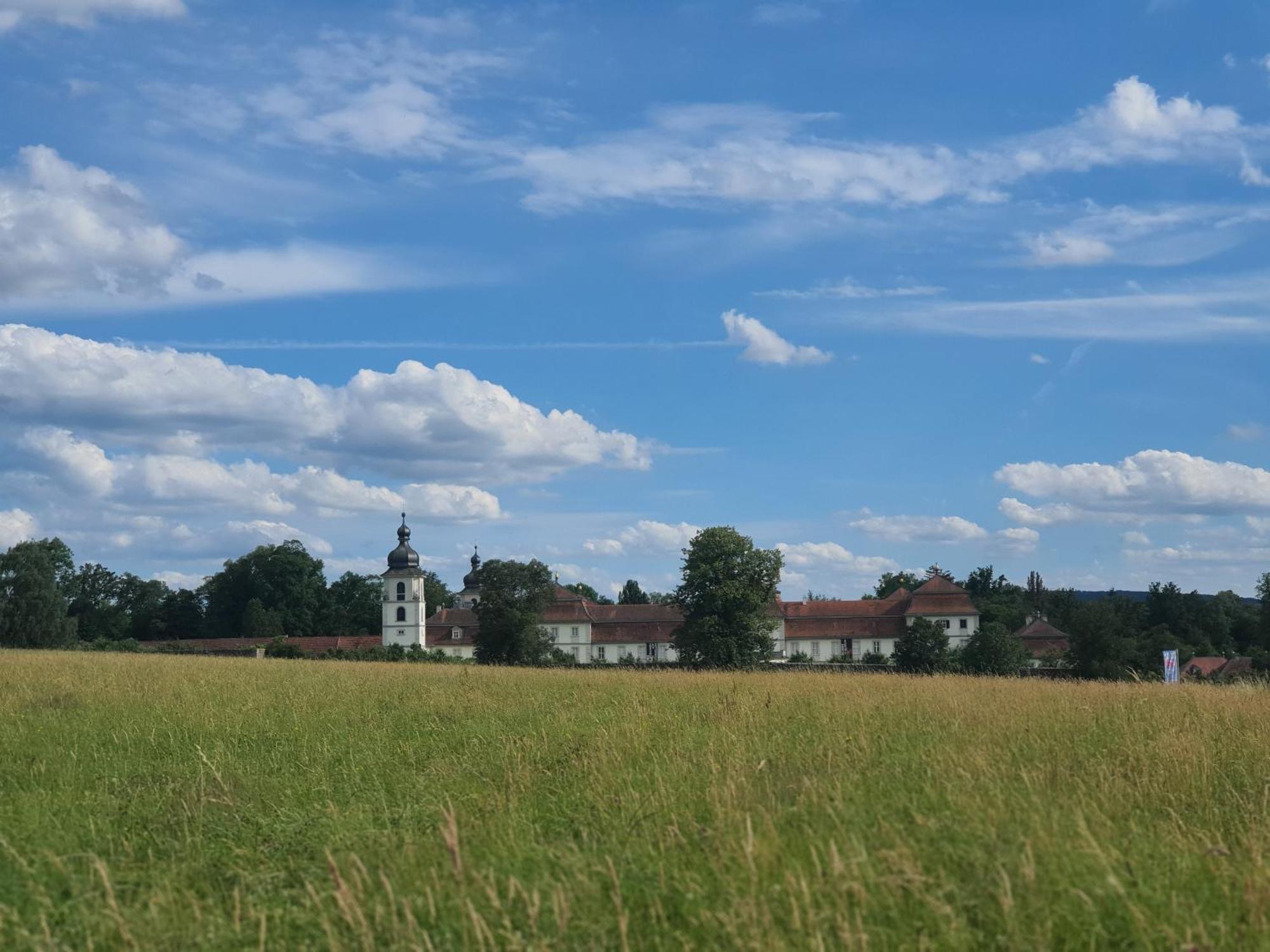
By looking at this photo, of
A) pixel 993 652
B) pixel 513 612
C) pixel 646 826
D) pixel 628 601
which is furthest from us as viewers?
A: pixel 628 601

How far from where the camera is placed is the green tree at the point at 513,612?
72.9 m

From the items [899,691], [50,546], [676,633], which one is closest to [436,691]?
[899,691]

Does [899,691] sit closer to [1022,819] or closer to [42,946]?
[1022,819]

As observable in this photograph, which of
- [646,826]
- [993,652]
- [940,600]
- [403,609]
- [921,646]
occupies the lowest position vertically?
[993,652]

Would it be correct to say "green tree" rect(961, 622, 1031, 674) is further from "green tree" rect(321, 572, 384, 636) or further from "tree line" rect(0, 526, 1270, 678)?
"green tree" rect(321, 572, 384, 636)

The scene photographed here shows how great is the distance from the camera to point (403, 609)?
119188mm

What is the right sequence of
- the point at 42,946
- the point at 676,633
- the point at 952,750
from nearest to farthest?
the point at 42,946 < the point at 952,750 < the point at 676,633

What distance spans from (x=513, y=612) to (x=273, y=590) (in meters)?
61.5

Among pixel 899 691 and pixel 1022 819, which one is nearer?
pixel 1022 819

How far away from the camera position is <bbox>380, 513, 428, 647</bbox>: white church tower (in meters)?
118

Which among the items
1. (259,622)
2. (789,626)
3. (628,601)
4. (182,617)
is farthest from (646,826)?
(628,601)

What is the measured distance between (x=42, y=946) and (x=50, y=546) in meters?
119

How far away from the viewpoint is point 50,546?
11238 cm

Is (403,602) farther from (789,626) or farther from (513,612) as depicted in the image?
(513,612)
